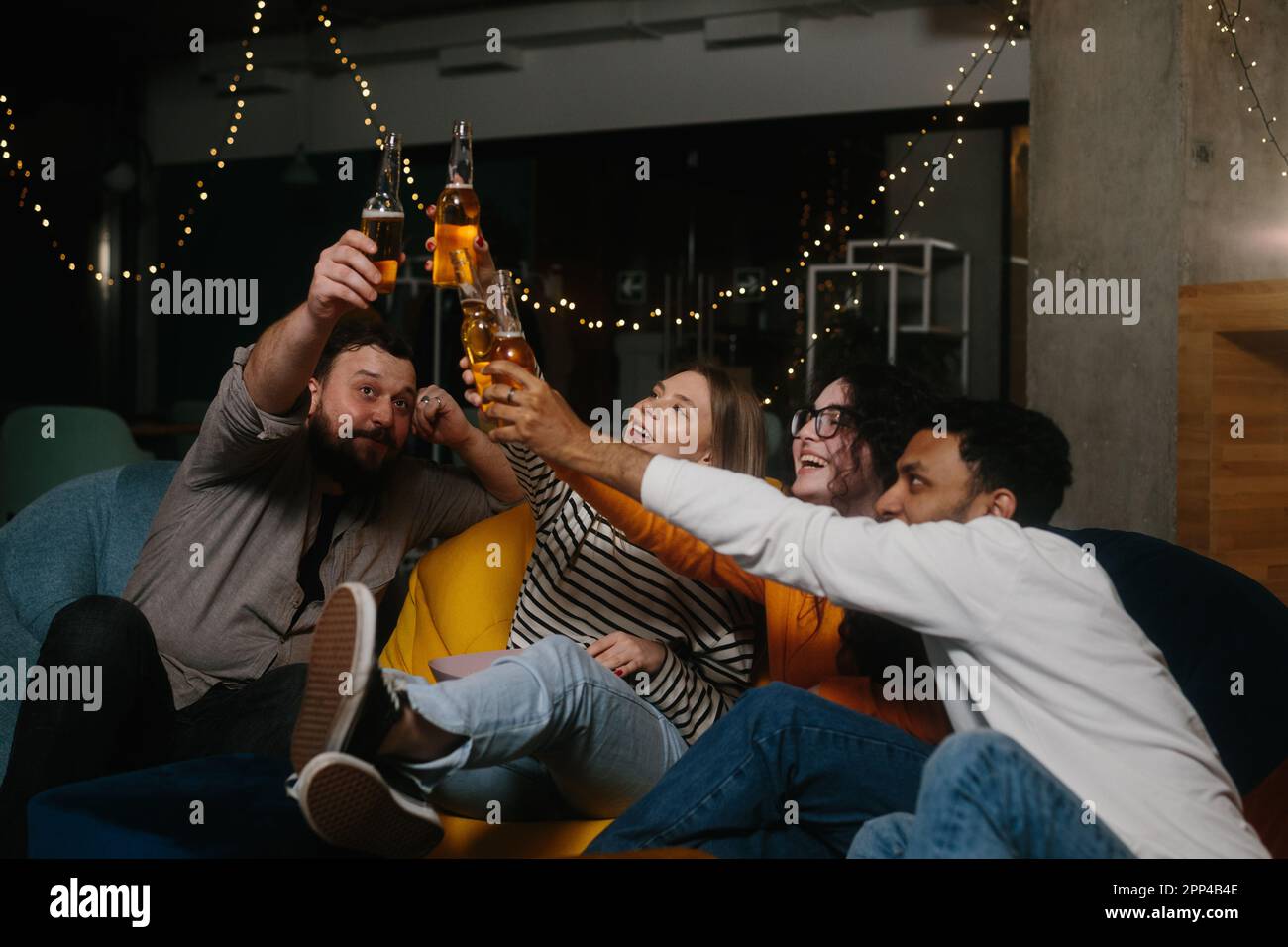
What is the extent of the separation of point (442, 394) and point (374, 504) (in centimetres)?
26

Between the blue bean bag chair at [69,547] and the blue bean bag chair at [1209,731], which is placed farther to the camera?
the blue bean bag chair at [69,547]

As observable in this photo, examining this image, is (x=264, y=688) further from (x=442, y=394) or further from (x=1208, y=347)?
(x=1208, y=347)

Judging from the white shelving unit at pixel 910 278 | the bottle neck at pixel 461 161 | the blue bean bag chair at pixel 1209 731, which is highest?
the white shelving unit at pixel 910 278

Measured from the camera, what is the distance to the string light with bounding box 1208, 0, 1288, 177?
3.04 metres

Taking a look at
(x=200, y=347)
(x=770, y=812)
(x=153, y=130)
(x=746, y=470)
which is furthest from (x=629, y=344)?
(x=770, y=812)

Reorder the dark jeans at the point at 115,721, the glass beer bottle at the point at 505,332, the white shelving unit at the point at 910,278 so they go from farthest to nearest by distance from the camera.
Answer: the white shelving unit at the point at 910,278
the dark jeans at the point at 115,721
the glass beer bottle at the point at 505,332

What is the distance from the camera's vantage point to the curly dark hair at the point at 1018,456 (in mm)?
1820

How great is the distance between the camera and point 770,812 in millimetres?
1842

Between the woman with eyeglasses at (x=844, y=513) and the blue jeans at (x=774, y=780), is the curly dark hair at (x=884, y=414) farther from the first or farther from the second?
the blue jeans at (x=774, y=780)

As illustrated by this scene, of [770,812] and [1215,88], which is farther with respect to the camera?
[1215,88]
